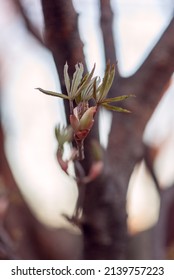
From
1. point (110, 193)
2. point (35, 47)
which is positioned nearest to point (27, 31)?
→ point (35, 47)

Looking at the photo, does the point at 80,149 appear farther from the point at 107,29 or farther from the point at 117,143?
the point at 107,29

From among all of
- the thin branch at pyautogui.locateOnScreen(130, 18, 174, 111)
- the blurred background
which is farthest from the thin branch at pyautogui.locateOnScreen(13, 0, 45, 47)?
the thin branch at pyautogui.locateOnScreen(130, 18, 174, 111)

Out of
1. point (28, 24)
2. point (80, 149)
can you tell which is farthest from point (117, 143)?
point (28, 24)

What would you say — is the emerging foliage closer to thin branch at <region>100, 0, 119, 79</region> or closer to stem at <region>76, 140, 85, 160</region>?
stem at <region>76, 140, 85, 160</region>

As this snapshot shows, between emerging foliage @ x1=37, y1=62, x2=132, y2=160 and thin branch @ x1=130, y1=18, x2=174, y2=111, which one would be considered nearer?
emerging foliage @ x1=37, y1=62, x2=132, y2=160

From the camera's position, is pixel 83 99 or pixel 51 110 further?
pixel 51 110

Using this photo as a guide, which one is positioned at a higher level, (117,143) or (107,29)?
(107,29)

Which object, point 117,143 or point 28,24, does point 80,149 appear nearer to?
point 117,143

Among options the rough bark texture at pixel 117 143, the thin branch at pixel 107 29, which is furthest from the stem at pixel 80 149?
the thin branch at pixel 107 29
